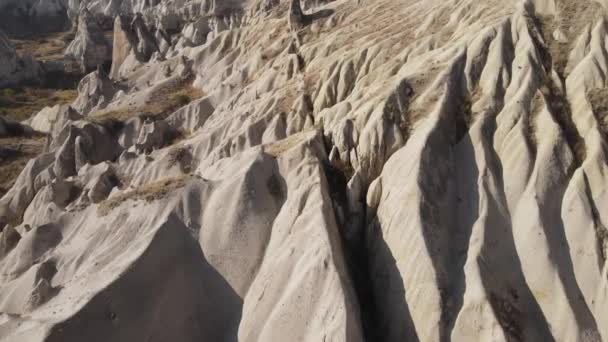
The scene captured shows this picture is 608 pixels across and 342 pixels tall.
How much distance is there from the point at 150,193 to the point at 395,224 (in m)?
10.4

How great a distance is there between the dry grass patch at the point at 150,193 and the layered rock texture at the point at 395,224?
0.09 metres

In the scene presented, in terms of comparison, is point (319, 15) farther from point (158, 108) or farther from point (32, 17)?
point (32, 17)

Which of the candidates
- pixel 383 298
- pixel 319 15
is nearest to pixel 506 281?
pixel 383 298

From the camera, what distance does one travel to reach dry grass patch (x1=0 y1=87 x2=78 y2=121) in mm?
62834

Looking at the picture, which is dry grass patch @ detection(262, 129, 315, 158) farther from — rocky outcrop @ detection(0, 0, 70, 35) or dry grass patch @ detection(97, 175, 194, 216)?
rocky outcrop @ detection(0, 0, 70, 35)

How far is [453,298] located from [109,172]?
77.7ft

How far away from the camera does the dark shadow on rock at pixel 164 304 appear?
1572 cm

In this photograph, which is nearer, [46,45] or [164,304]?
[164,304]

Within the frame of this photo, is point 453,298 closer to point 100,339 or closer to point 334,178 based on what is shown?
point 334,178

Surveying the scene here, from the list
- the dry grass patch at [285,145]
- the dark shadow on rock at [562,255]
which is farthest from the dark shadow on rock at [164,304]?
the dark shadow on rock at [562,255]

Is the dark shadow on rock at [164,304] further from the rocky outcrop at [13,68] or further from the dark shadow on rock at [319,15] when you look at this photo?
the rocky outcrop at [13,68]

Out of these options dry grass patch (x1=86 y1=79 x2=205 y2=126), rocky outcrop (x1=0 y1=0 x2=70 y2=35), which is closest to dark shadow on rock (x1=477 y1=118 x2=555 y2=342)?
dry grass patch (x1=86 y1=79 x2=205 y2=126)

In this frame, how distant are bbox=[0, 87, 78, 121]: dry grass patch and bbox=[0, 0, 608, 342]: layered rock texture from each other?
42.4 m

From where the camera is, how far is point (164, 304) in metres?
16.8
